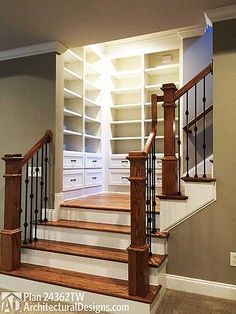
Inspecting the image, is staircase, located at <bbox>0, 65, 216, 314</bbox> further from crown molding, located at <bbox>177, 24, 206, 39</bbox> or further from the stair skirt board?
crown molding, located at <bbox>177, 24, 206, 39</bbox>

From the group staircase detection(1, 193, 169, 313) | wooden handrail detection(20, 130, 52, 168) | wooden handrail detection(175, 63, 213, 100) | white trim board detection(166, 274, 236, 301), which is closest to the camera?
staircase detection(1, 193, 169, 313)

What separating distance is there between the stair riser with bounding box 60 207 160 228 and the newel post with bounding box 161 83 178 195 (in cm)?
37

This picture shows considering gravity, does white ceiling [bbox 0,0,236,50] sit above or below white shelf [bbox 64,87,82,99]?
above

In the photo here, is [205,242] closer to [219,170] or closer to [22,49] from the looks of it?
[219,170]

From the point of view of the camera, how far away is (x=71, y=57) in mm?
3705

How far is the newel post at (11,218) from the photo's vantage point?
255cm

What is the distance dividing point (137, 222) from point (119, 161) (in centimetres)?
229

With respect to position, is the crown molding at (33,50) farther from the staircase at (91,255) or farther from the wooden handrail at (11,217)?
the staircase at (91,255)

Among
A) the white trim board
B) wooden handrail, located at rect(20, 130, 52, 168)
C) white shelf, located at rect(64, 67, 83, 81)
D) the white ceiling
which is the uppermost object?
the white ceiling

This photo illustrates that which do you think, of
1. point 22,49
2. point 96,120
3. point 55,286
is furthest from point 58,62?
point 55,286

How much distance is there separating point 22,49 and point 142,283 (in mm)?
2831

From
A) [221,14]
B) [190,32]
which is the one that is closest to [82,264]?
[221,14]

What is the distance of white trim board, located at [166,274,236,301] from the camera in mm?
2369

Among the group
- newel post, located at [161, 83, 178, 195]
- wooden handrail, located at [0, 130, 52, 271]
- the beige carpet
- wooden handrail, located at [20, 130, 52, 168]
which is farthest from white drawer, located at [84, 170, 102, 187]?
the beige carpet
